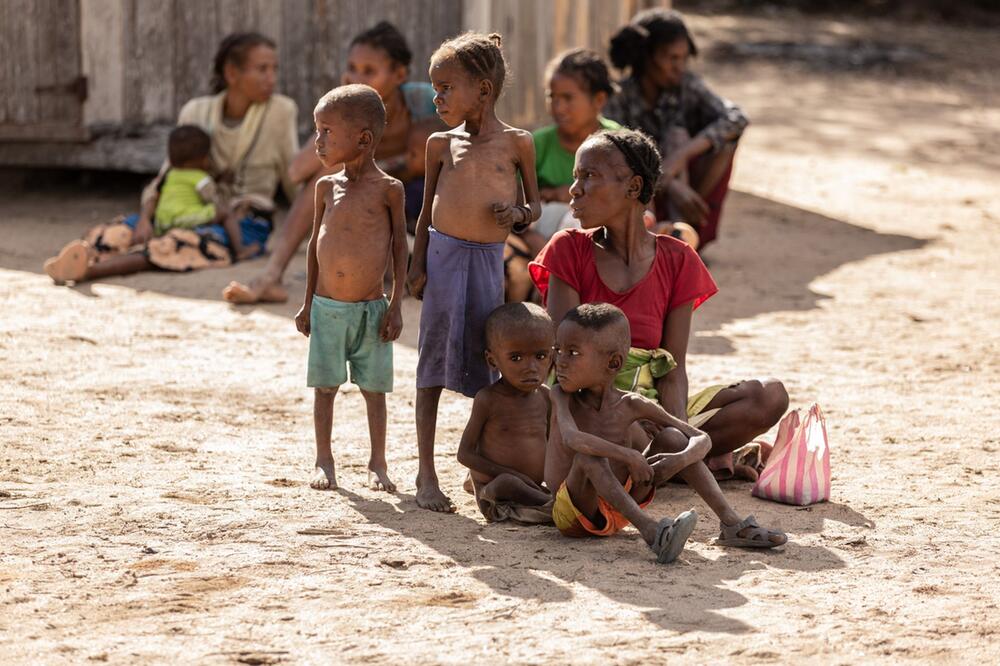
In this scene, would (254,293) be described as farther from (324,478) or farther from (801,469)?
(801,469)

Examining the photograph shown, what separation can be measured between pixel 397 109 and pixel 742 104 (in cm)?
795

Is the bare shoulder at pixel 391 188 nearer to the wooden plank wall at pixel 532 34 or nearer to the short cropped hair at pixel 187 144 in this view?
the short cropped hair at pixel 187 144

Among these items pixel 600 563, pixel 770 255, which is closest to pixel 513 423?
pixel 600 563

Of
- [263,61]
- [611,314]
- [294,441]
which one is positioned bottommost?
[294,441]

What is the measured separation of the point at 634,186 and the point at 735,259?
4437mm

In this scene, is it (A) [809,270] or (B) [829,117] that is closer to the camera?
(A) [809,270]

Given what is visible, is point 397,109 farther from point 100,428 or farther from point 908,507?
point 908,507

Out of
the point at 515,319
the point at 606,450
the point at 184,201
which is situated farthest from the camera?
the point at 184,201

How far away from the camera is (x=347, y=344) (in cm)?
416

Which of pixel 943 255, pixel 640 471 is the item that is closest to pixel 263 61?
pixel 943 255

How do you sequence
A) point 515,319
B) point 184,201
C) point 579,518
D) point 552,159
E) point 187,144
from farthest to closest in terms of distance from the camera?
point 184,201
point 187,144
point 552,159
point 515,319
point 579,518

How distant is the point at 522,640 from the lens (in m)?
3.02

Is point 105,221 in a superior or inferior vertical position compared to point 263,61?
inferior

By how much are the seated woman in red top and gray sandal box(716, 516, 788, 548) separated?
0.46 metres
